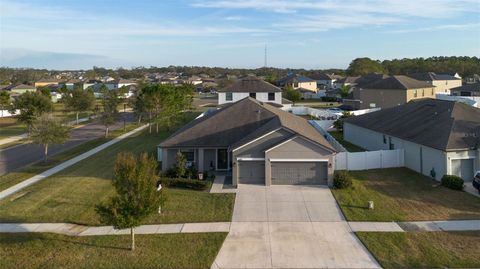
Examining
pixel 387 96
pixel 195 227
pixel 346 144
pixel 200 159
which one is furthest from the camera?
pixel 387 96

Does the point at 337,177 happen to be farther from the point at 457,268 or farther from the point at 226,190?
the point at 457,268

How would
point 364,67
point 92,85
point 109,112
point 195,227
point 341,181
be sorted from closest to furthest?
1. point 195,227
2. point 341,181
3. point 109,112
4. point 92,85
5. point 364,67

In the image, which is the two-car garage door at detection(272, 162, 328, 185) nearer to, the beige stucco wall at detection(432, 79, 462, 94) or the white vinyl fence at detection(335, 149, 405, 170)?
the white vinyl fence at detection(335, 149, 405, 170)

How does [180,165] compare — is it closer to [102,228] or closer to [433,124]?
[102,228]

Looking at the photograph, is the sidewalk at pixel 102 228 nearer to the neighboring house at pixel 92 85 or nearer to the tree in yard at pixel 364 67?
the neighboring house at pixel 92 85

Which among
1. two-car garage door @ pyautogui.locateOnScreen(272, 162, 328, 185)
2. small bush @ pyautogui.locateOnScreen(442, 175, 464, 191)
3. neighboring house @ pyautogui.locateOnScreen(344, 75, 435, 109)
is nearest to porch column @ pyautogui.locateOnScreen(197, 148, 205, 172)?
two-car garage door @ pyautogui.locateOnScreen(272, 162, 328, 185)

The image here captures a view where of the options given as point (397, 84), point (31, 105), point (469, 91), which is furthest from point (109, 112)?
point (469, 91)
